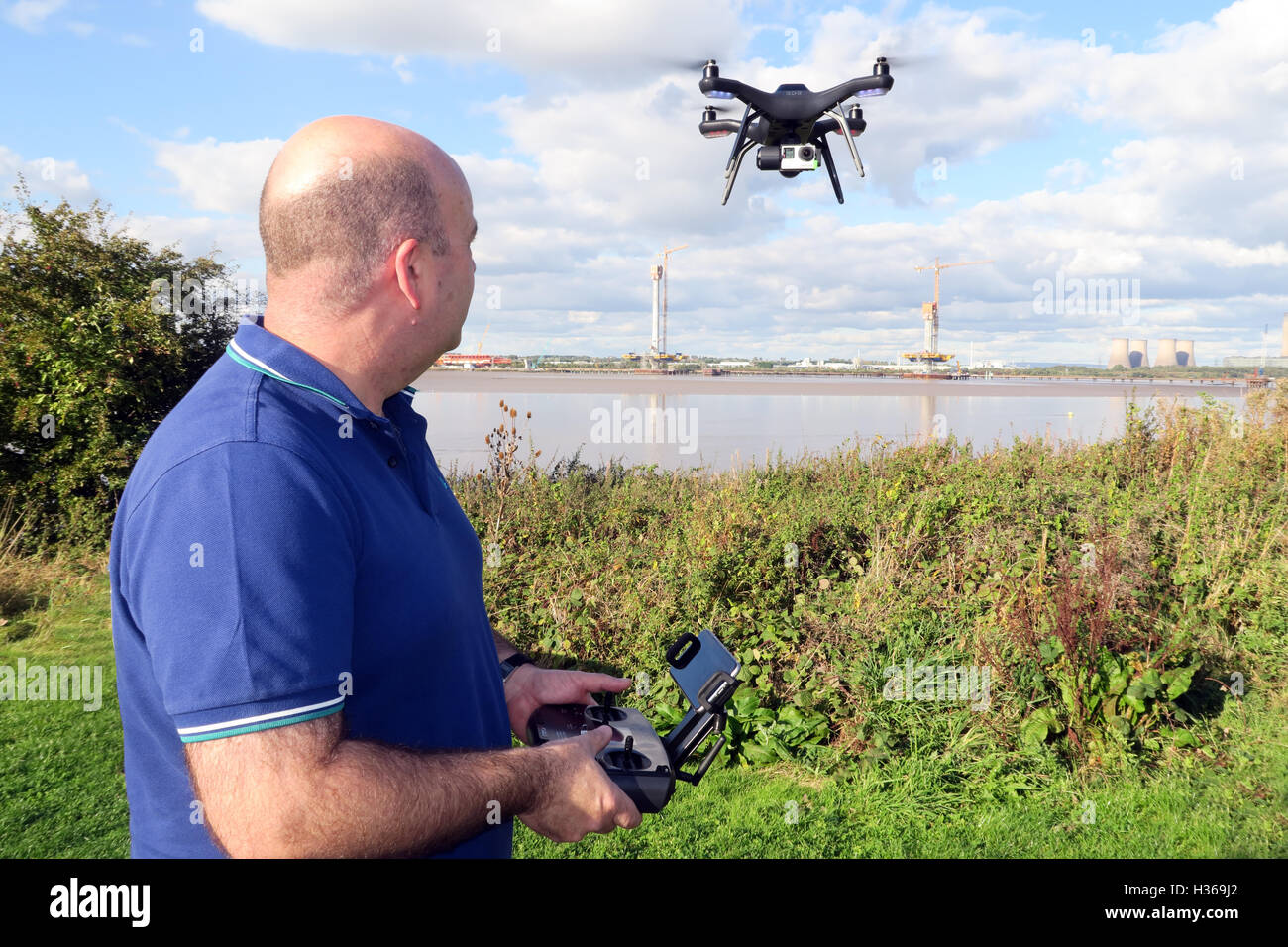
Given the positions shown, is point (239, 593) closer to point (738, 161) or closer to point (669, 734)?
point (669, 734)

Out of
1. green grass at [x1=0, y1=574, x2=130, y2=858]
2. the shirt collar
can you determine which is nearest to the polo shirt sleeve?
the shirt collar

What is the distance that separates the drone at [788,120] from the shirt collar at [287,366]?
324 inches

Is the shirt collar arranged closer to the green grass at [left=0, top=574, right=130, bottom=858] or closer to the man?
the man

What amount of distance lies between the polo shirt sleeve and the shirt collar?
0.75ft

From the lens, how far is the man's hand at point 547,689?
2.44 meters

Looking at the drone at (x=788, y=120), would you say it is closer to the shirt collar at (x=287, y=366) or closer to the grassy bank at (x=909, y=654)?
the grassy bank at (x=909, y=654)

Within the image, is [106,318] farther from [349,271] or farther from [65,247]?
[349,271]

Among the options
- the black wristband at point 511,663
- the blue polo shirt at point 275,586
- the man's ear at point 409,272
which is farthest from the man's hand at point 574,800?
the man's ear at point 409,272

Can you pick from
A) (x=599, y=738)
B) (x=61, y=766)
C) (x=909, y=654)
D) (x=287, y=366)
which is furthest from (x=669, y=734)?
(x=61, y=766)

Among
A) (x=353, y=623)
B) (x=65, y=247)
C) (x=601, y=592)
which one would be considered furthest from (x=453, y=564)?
(x=65, y=247)

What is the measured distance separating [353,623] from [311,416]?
1.34 ft

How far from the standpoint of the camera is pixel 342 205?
175 centimetres

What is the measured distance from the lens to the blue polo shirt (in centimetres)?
137

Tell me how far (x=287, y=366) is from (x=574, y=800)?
1.04 m
